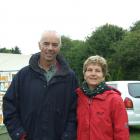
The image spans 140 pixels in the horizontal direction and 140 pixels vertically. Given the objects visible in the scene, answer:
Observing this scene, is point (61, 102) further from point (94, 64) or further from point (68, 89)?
Answer: point (94, 64)

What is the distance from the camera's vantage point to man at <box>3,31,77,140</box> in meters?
4.50

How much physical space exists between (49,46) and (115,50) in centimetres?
3559

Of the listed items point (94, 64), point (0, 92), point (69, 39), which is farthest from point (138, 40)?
point (69, 39)

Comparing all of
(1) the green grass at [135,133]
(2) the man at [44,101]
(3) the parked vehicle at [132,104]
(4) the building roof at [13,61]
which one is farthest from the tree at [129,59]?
(2) the man at [44,101]

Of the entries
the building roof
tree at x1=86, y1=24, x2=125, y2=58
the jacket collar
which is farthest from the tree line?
the jacket collar

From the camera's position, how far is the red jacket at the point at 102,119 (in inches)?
178

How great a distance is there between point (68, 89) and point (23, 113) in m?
0.46

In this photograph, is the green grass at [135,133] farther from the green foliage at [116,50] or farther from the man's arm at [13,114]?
the green foliage at [116,50]

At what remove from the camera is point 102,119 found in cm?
452

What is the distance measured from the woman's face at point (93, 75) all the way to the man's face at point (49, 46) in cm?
35

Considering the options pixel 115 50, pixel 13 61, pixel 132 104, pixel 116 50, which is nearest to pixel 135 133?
pixel 132 104

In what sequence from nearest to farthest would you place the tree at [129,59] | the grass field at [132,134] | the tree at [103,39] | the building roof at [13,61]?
the grass field at [132,134]
the building roof at [13,61]
the tree at [129,59]
the tree at [103,39]

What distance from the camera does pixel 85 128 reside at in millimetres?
4547

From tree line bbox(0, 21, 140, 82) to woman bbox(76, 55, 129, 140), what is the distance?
Answer: 23.3 m
